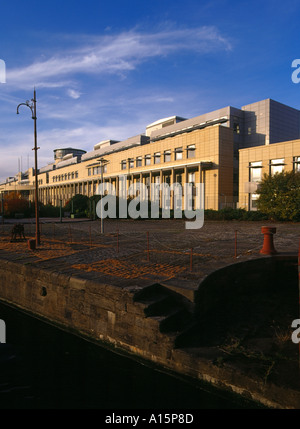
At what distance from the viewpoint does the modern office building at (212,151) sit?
125 ft

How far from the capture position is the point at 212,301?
732 centimetres

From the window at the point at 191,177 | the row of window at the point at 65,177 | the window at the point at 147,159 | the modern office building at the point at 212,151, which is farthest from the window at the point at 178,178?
the row of window at the point at 65,177

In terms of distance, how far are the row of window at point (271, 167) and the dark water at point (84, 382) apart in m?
31.1

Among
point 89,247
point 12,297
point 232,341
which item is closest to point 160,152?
point 89,247

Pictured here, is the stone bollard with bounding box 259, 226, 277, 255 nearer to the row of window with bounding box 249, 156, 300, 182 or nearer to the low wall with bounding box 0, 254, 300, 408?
the low wall with bounding box 0, 254, 300, 408

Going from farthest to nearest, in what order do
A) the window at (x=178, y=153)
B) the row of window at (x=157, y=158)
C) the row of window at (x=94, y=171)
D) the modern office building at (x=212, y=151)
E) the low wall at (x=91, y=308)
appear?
1. the row of window at (x=94, y=171)
2. the window at (x=178, y=153)
3. the row of window at (x=157, y=158)
4. the modern office building at (x=212, y=151)
5. the low wall at (x=91, y=308)

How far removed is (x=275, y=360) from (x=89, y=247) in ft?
32.5

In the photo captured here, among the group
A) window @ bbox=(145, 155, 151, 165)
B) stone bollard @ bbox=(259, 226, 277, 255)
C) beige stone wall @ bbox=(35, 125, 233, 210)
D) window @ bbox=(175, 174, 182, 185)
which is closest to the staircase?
stone bollard @ bbox=(259, 226, 277, 255)

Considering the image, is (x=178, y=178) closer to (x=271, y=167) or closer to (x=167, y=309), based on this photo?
(x=271, y=167)

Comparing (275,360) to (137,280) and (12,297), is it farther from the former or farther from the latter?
(12,297)

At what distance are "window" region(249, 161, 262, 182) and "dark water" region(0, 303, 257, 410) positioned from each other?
1324 inches

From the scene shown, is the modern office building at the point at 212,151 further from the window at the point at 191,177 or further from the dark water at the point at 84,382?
the dark water at the point at 84,382

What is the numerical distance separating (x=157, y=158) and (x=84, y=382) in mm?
45988

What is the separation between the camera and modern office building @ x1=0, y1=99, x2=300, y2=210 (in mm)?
38062
